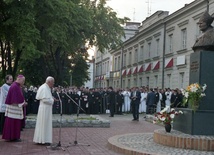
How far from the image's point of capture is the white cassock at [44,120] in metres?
10.0

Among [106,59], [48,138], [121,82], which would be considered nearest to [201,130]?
[48,138]

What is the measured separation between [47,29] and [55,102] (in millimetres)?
4586

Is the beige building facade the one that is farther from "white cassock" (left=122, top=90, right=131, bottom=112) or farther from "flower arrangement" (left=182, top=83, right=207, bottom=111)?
"flower arrangement" (left=182, top=83, right=207, bottom=111)

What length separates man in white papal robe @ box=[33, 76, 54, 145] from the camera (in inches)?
394

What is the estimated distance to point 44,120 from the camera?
1012 cm

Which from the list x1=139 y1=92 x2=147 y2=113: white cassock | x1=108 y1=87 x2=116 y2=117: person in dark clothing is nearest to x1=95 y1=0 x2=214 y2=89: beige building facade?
Result: x1=139 y1=92 x2=147 y2=113: white cassock

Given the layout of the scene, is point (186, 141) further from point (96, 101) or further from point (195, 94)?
point (96, 101)

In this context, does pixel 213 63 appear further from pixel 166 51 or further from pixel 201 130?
pixel 166 51

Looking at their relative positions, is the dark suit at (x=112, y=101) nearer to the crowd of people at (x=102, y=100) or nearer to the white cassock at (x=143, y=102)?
the crowd of people at (x=102, y=100)

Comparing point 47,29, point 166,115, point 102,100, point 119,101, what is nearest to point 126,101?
point 119,101

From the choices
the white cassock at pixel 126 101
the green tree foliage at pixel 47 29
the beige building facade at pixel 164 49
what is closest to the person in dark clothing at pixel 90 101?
the white cassock at pixel 126 101

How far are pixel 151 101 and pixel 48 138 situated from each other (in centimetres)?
1404

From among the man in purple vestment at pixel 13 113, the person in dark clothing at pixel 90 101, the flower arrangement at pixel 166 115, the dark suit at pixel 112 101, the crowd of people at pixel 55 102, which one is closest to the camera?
the flower arrangement at pixel 166 115

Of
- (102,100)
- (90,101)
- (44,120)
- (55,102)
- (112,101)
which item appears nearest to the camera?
(44,120)
